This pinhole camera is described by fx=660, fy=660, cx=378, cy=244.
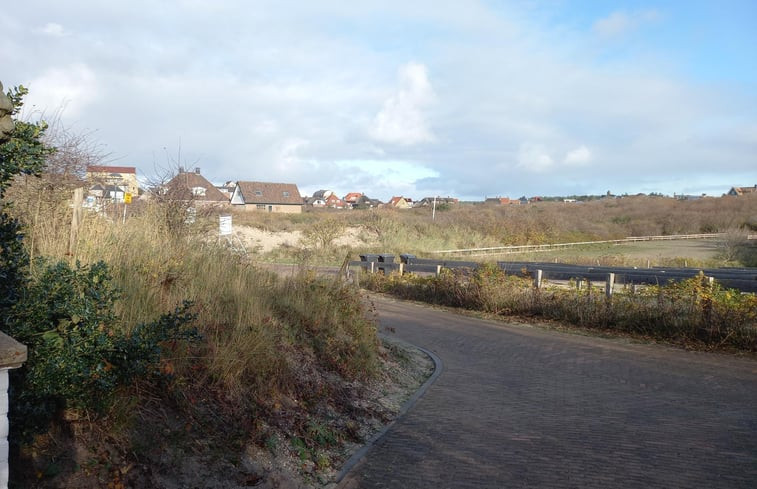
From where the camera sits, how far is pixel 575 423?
7797 millimetres

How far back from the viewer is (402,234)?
1953 inches

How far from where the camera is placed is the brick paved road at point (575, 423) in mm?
6070

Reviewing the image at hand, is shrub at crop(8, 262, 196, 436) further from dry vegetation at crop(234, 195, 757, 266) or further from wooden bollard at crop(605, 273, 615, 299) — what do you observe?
dry vegetation at crop(234, 195, 757, 266)

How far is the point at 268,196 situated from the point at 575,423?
70.2 metres

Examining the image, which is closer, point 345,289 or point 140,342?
point 140,342

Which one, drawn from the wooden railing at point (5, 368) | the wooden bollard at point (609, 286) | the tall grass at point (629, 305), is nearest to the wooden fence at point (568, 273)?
the wooden bollard at point (609, 286)

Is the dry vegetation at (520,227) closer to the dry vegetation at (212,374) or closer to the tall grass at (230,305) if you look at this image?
the tall grass at (230,305)

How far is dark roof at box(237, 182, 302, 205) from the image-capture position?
74.4 meters

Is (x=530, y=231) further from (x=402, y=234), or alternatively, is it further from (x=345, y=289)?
(x=345, y=289)

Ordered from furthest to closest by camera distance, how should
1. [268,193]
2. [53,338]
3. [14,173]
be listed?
[268,193] → [14,173] → [53,338]

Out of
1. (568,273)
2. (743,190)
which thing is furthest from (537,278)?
(743,190)

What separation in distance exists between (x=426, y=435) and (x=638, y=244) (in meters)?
60.4

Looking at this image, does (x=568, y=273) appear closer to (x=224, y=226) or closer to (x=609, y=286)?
(x=609, y=286)

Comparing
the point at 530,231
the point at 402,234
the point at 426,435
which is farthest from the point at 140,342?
the point at 530,231
